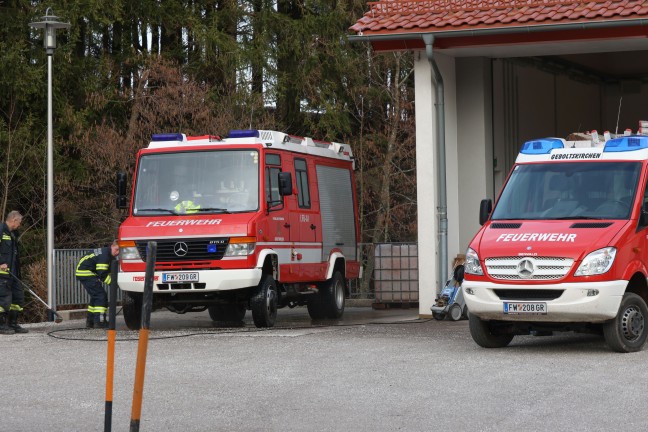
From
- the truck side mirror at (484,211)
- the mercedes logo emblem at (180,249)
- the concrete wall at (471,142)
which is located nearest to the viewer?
the truck side mirror at (484,211)

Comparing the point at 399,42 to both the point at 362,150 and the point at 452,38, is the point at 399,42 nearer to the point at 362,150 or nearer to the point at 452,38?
the point at 452,38

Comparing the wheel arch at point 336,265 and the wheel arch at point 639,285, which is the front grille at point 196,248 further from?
the wheel arch at point 639,285

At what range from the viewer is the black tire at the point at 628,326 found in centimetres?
1355

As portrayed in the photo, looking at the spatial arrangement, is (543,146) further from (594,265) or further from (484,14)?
(484,14)

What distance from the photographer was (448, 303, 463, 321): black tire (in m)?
18.8

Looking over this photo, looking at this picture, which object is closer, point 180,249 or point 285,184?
point 180,249

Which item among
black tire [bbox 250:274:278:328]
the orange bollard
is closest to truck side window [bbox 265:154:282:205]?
black tire [bbox 250:274:278:328]

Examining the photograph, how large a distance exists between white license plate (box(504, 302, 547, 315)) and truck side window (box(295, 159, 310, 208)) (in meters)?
6.43

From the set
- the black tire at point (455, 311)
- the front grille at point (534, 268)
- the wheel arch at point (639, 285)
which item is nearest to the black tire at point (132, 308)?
the black tire at point (455, 311)

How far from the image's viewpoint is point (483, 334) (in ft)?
47.1

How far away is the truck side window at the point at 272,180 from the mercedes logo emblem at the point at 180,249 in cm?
134

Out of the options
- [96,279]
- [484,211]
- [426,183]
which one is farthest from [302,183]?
[484,211]

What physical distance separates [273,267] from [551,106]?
27.3 ft

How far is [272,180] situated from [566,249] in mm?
6027
